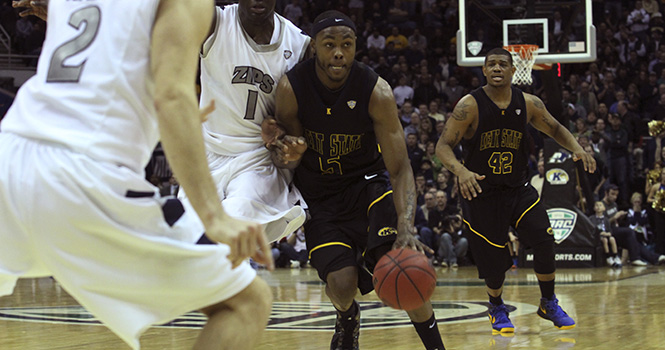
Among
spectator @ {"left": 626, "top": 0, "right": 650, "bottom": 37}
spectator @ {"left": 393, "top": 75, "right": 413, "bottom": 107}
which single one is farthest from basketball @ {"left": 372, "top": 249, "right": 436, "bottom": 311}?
spectator @ {"left": 626, "top": 0, "right": 650, "bottom": 37}

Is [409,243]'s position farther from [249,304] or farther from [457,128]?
[457,128]

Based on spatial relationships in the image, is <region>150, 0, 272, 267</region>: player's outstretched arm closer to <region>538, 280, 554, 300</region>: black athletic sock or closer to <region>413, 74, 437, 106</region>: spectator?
<region>538, 280, 554, 300</region>: black athletic sock

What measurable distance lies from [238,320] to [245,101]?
89.7 inches

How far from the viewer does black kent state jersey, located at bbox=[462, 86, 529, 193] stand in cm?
606

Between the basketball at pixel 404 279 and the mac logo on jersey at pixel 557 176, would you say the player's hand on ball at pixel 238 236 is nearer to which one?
the basketball at pixel 404 279

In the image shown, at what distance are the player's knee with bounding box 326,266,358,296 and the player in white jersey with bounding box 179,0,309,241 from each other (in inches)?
14.5

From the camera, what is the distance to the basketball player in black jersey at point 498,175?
5941 millimetres

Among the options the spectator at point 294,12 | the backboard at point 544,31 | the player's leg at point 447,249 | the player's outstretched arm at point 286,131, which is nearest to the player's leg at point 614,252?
the player's leg at point 447,249

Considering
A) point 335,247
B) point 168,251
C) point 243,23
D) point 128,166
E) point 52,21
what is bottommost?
point 335,247

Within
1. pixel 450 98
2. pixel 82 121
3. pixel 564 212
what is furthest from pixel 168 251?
pixel 450 98

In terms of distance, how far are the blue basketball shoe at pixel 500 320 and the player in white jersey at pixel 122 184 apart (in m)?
3.67

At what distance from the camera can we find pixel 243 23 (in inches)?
177

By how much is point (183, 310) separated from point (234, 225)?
368mm

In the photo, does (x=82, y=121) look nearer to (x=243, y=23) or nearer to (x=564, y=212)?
(x=243, y=23)
